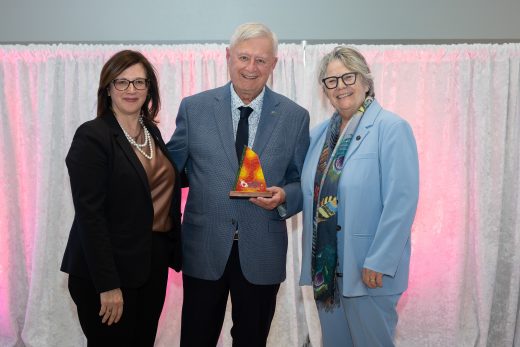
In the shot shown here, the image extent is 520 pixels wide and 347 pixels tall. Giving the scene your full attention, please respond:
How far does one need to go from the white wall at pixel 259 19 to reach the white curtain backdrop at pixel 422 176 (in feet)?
0.30

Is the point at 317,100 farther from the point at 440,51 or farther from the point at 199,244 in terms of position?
the point at 199,244

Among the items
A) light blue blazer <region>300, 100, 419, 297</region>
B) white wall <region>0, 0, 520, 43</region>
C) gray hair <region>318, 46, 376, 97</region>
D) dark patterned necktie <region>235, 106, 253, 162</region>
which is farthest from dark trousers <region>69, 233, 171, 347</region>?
white wall <region>0, 0, 520, 43</region>

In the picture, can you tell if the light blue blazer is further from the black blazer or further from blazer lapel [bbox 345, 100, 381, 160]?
the black blazer

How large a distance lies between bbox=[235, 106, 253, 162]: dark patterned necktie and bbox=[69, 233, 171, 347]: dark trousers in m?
0.50

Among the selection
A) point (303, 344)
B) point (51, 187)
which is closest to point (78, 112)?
point (51, 187)

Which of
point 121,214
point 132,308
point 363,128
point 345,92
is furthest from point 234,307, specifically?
point 345,92

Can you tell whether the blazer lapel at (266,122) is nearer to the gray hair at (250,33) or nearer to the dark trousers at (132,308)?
the gray hair at (250,33)

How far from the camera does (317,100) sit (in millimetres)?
3980

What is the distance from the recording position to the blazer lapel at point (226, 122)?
235cm

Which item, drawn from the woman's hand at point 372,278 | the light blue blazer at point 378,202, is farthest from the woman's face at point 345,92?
the woman's hand at point 372,278

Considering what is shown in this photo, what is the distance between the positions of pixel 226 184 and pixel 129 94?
A: 1.83ft

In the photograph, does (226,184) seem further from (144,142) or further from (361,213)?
(361,213)

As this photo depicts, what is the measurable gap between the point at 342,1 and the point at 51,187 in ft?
8.19

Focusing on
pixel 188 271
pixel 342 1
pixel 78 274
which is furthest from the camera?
pixel 342 1
